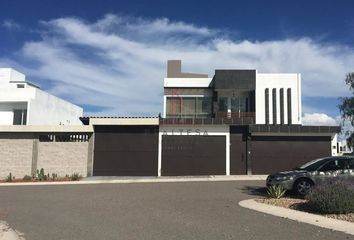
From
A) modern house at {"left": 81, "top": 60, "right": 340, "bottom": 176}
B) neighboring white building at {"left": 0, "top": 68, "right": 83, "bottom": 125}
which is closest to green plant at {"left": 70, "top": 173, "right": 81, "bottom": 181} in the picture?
modern house at {"left": 81, "top": 60, "right": 340, "bottom": 176}

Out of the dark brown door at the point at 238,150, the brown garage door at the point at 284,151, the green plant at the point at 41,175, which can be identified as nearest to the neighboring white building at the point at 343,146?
the brown garage door at the point at 284,151

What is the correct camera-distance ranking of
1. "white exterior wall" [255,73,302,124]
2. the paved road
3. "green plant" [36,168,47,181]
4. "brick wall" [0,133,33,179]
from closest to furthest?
the paved road, "green plant" [36,168,47,181], "brick wall" [0,133,33,179], "white exterior wall" [255,73,302,124]

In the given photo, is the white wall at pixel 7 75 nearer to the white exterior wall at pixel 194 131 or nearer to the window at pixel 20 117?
the window at pixel 20 117

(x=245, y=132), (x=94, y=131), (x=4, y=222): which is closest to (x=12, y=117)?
(x=94, y=131)

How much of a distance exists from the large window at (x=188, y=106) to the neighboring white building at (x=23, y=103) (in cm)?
1097

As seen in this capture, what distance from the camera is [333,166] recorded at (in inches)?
642

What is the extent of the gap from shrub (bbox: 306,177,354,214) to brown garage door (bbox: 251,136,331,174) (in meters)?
15.5

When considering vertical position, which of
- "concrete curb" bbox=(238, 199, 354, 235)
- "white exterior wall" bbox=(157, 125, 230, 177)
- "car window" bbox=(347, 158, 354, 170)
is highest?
"white exterior wall" bbox=(157, 125, 230, 177)

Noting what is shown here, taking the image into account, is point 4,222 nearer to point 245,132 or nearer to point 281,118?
point 245,132

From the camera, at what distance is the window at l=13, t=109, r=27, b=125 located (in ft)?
112

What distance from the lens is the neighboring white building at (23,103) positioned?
33.9m

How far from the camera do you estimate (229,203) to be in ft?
45.0

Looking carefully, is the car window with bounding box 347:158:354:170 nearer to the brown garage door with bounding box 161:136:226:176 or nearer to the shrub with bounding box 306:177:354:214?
the shrub with bounding box 306:177:354:214

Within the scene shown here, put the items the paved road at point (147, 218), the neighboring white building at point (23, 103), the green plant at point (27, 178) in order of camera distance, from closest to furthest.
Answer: the paved road at point (147, 218), the green plant at point (27, 178), the neighboring white building at point (23, 103)
